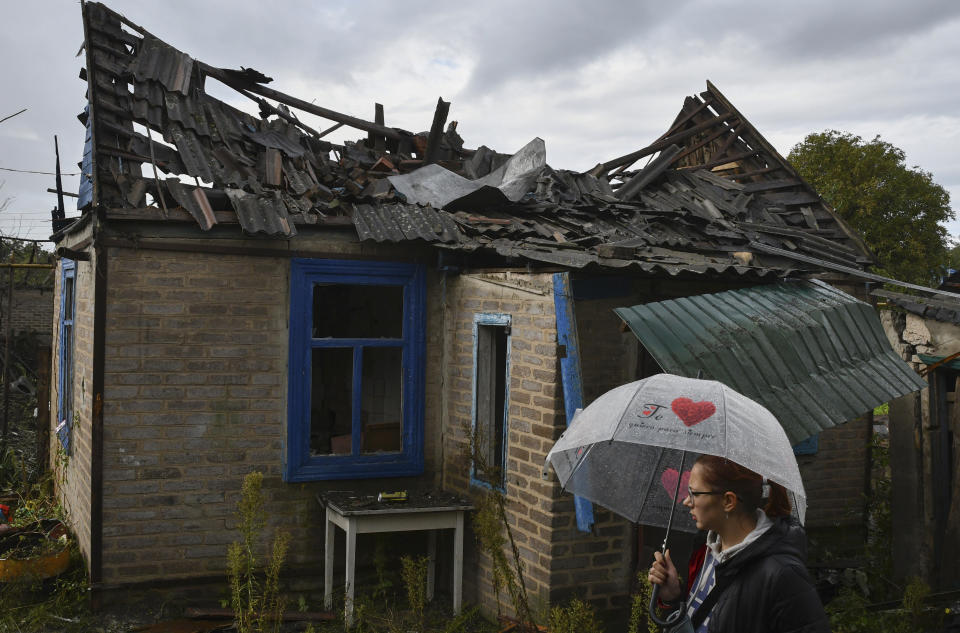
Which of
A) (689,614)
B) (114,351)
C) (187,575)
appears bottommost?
(187,575)

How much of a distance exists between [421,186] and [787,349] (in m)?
4.32

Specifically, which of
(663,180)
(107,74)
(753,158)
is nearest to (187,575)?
(107,74)

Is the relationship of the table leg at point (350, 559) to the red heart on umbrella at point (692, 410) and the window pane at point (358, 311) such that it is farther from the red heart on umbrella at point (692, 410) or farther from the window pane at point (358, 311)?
the red heart on umbrella at point (692, 410)

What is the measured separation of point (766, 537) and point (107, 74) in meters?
7.03

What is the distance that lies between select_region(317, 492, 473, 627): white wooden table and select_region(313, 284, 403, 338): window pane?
3.38 metres

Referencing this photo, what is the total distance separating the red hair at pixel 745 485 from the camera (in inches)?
104

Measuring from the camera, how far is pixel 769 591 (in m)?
2.39

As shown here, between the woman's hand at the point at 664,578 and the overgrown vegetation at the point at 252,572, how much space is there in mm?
2799

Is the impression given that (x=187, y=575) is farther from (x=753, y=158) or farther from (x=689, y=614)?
(x=753, y=158)

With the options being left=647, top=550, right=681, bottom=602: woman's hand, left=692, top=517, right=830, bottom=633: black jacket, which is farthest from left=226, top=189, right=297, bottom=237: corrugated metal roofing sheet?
left=692, top=517, right=830, bottom=633: black jacket

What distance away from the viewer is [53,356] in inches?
387

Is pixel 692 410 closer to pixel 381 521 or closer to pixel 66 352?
pixel 381 521

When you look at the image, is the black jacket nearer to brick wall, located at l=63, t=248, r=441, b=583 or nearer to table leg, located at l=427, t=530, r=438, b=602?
table leg, located at l=427, t=530, r=438, b=602

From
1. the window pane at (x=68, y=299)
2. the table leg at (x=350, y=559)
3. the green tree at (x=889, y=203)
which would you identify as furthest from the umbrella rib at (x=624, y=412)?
the green tree at (x=889, y=203)
